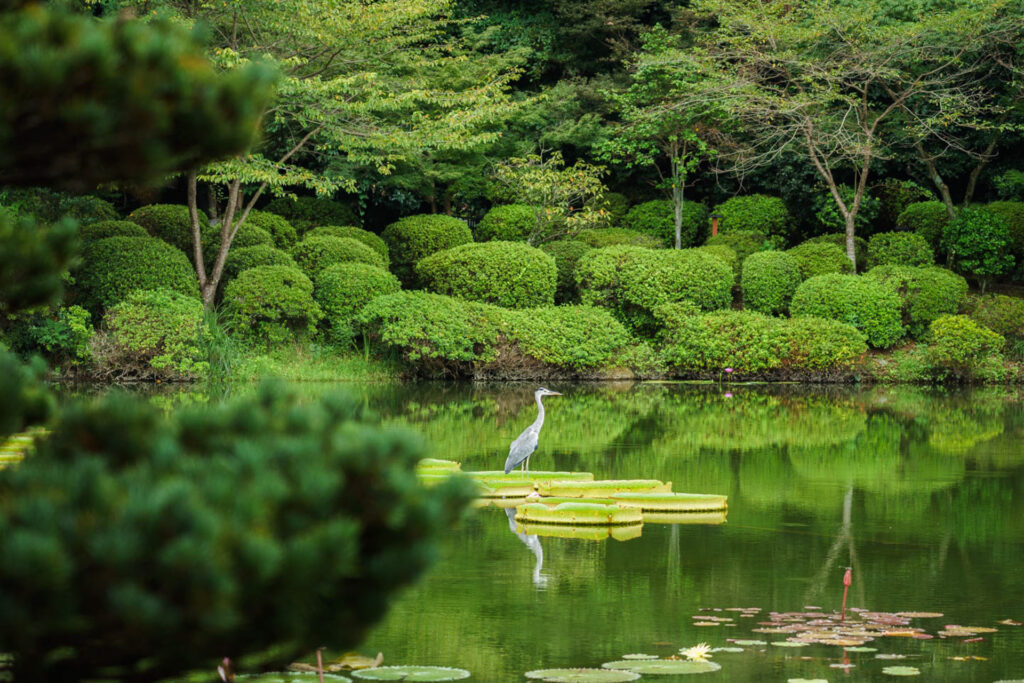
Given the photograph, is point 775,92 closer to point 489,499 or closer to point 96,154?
point 489,499

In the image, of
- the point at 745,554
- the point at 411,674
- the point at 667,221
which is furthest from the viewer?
the point at 667,221

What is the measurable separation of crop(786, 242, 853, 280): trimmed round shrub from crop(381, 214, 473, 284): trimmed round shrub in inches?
258

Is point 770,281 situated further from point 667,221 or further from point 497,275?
point 497,275

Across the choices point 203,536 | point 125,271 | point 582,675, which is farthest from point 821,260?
point 203,536

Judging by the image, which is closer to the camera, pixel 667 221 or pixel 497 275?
pixel 497 275

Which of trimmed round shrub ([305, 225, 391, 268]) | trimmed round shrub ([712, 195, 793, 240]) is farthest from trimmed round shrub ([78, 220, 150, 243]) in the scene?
trimmed round shrub ([712, 195, 793, 240])

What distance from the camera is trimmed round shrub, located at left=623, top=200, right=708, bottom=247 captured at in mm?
25500

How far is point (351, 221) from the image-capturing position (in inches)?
955

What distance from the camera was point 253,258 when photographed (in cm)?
1961

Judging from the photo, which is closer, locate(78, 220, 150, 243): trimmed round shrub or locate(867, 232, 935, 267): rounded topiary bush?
locate(78, 220, 150, 243): trimmed round shrub

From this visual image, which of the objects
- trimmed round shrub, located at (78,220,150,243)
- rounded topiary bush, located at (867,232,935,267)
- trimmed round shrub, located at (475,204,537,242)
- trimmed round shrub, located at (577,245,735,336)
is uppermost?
trimmed round shrub, located at (475,204,537,242)

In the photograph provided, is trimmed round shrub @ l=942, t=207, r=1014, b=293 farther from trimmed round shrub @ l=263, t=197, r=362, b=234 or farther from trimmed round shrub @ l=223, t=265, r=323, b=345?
trimmed round shrub @ l=223, t=265, r=323, b=345

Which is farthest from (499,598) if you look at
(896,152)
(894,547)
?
(896,152)

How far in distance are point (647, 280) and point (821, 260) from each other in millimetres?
3642
